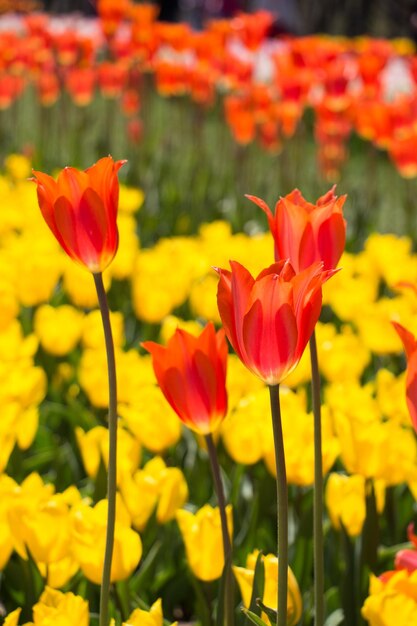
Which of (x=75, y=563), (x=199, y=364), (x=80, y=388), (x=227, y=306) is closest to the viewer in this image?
(x=227, y=306)

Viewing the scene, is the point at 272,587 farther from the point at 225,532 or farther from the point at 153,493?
the point at 153,493

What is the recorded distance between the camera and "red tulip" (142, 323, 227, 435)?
103 centimetres

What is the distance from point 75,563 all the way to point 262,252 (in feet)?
5.11

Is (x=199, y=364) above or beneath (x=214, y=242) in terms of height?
above

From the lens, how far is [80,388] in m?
2.12

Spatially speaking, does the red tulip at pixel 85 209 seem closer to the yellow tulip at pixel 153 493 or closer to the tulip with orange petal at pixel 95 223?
the tulip with orange petal at pixel 95 223

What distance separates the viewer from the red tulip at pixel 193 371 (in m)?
1.03

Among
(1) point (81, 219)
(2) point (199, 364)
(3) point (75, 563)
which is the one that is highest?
(1) point (81, 219)

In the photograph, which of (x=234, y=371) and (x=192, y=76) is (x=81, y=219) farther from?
(x=192, y=76)

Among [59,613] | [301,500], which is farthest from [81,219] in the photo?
[301,500]

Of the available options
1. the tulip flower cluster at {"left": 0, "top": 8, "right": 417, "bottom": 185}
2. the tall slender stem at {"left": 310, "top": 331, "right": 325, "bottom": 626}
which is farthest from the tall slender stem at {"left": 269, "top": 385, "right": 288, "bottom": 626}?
the tulip flower cluster at {"left": 0, "top": 8, "right": 417, "bottom": 185}

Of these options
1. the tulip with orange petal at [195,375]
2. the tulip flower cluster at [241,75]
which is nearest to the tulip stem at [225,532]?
the tulip with orange petal at [195,375]

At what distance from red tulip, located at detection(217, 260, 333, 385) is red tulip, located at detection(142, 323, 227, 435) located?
0.11 metres

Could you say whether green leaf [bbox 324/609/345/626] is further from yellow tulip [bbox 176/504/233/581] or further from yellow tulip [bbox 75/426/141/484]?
yellow tulip [bbox 75/426/141/484]
